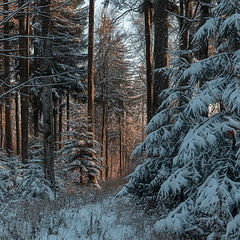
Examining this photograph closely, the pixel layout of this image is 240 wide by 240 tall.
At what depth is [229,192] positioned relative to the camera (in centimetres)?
369

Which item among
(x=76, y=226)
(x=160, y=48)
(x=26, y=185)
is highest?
(x=160, y=48)

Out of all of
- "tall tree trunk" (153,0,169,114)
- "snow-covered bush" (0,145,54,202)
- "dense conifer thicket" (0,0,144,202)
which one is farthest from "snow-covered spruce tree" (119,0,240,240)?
"snow-covered bush" (0,145,54,202)

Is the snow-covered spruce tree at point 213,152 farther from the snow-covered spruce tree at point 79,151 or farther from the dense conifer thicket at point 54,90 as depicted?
the snow-covered spruce tree at point 79,151

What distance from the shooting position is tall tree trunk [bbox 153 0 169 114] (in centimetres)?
719

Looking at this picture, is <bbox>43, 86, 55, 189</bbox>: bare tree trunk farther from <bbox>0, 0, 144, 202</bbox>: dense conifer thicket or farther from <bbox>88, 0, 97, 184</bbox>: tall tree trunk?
<bbox>88, 0, 97, 184</bbox>: tall tree trunk

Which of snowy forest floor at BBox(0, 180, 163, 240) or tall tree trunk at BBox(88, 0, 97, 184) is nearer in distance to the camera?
snowy forest floor at BBox(0, 180, 163, 240)

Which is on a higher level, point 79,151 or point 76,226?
point 76,226

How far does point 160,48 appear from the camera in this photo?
7.41 metres

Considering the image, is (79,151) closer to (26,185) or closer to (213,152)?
(26,185)

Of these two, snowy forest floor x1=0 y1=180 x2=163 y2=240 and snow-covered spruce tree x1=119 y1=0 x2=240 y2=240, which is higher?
snow-covered spruce tree x1=119 y1=0 x2=240 y2=240

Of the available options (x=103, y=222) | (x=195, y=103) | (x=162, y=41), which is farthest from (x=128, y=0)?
(x=103, y=222)

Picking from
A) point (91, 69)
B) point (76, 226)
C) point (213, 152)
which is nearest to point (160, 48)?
point (213, 152)

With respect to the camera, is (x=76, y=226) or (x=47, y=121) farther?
(x=47, y=121)

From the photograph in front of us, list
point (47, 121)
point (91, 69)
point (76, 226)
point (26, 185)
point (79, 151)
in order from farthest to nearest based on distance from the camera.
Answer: point (91, 69) < point (79, 151) < point (47, 121) < point (26, 185) < point (76, 226)
